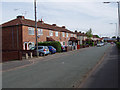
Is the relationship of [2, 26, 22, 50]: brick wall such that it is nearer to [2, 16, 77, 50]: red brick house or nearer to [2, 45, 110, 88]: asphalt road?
[2, 16, 77, 50]: red brick house

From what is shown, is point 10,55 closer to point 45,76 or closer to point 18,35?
point 45,76

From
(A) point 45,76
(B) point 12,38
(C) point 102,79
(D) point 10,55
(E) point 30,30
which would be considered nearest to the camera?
(C) point 102,79

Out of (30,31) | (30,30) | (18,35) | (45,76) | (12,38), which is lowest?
(45,76)

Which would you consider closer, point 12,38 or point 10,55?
point 10,55

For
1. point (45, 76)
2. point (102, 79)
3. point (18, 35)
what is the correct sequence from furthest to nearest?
1. point (18, 35)
2. point (45, 76)
3. point (102, 79)

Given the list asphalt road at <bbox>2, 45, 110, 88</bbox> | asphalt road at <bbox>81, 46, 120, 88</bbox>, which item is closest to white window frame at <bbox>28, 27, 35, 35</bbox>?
asphalt road at <bbox>2, 45, 110, 88</bbox>

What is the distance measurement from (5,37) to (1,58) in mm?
13802

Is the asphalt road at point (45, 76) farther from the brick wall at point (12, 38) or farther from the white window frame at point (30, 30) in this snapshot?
the white window frame at point (30, 30)

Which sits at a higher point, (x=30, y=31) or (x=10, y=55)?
(x=30, y=31)

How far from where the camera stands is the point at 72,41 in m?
48.3

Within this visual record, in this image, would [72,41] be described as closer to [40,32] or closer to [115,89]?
[40,32]

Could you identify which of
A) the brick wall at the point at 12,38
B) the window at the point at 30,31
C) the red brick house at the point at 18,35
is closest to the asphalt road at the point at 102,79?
the red brick house at the point at 18,35

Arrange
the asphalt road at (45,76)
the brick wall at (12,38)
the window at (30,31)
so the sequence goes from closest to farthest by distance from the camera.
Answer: the asphalt road at (45,76), the brick wall at (12,38), the window at (30,31)

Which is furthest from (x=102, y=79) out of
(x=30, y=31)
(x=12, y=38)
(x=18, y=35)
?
(x=12, y=38)
